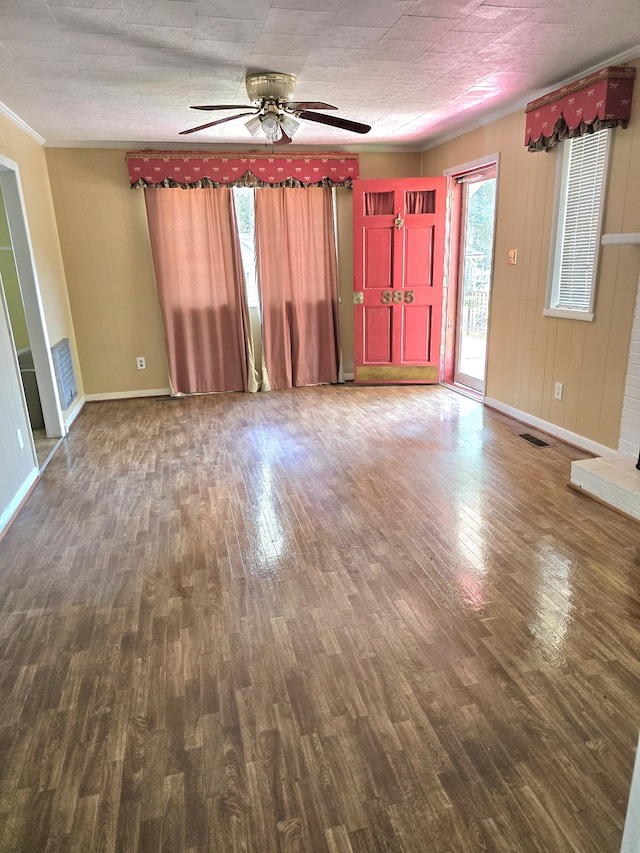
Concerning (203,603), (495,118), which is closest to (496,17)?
(495,118)

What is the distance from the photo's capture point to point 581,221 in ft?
12.1

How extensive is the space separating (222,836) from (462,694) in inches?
33.5

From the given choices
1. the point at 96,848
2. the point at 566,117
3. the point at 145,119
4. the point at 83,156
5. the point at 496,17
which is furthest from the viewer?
the point at 83,156

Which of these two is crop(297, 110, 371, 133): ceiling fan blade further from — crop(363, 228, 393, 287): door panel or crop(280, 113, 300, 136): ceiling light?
crop(363, 228, 393, 287): door panel

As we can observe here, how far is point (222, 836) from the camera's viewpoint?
136cm

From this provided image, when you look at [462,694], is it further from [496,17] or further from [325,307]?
[325,307]

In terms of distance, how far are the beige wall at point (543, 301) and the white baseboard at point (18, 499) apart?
382cm

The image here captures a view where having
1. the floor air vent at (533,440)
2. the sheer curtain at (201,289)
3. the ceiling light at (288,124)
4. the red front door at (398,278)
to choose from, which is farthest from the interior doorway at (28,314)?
the floor air vent at (533,440)

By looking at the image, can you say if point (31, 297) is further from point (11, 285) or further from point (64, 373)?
point (11, 285)

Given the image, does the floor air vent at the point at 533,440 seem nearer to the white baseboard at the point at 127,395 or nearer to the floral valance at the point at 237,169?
the floral valance at the point at 237,169

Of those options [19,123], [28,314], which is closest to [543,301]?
[28,314]

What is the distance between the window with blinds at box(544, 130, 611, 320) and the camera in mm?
3492

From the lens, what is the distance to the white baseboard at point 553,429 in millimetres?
3693

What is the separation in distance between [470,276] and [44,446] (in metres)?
4.40
